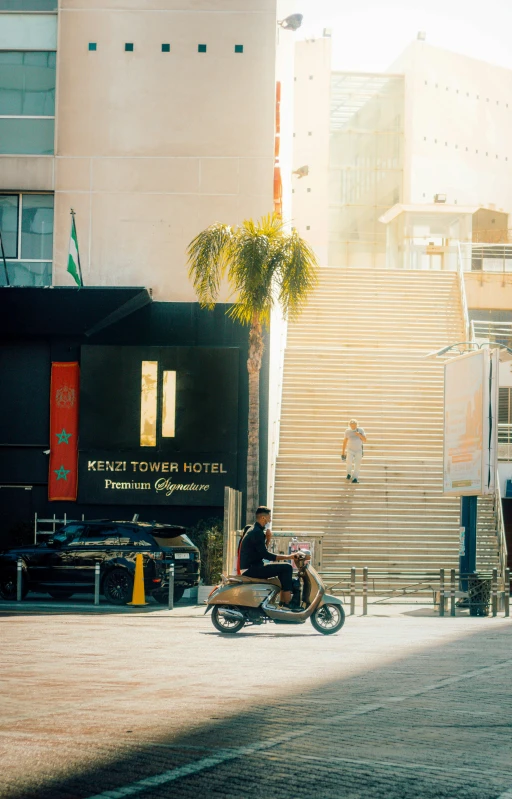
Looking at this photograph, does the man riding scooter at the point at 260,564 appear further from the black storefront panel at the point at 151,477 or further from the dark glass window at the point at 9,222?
the dark glass window at the point at 9,222

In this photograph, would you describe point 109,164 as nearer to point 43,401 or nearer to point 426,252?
point 43,401

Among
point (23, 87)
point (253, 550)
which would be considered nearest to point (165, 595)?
point (253, 550)

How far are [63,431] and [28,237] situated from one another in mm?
5037

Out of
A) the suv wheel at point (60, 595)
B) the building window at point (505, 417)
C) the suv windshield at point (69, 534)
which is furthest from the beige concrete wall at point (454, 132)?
the suv windshield at point (69, 534)

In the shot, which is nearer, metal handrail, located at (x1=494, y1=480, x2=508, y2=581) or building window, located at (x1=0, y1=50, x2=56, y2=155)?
metal handrail, located at (x1=494, y1=480, x2=508, y2=581)

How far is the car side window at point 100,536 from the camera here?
2278 centimetres

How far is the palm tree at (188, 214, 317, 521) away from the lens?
25.7 m

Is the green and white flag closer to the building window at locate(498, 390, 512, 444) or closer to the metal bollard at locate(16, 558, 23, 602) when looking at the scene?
the metal bollard at locate(16, 558, 23, 602)

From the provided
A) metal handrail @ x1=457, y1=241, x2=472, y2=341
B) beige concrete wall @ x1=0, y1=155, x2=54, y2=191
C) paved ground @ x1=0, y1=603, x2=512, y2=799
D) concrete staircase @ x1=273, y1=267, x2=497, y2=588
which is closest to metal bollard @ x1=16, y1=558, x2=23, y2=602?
concrete staircase @ x1=273, y1=267, x2=497, y2=588

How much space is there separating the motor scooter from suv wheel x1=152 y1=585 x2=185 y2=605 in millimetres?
6169

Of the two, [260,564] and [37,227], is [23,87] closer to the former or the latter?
[37,227]

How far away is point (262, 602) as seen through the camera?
649 inches

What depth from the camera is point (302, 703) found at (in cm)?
991

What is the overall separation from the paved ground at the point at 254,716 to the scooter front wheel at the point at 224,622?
0.31m
